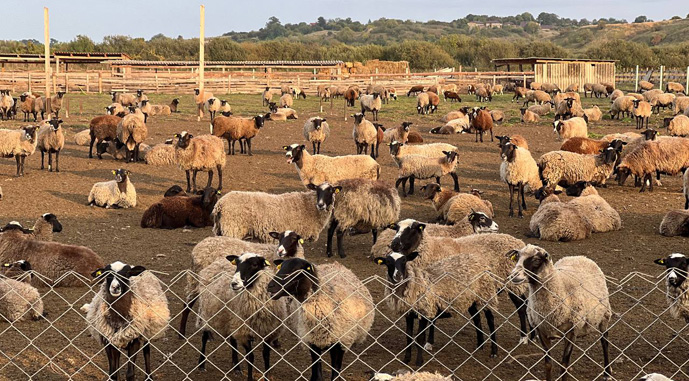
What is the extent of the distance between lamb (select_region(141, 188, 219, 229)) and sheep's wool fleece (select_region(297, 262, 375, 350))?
631cm

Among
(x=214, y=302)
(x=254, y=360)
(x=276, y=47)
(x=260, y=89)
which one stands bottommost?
(x=254, y=360)

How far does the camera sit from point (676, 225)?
11.5 m

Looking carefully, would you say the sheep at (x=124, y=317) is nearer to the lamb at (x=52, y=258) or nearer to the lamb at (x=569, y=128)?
the lamb at (x=52, y=258)

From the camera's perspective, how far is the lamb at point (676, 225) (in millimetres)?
11391

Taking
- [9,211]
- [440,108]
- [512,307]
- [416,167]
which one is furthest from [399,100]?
[512,307]

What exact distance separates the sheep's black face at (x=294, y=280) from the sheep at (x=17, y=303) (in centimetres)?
304

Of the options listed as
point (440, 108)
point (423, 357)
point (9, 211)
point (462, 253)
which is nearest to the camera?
Answer: point (423, 357)

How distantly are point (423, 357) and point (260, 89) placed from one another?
40.1 m

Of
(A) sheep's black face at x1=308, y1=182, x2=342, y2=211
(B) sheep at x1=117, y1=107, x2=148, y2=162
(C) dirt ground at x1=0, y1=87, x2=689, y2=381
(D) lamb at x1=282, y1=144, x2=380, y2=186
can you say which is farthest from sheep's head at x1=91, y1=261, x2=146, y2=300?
(B) sheep at x1=117, y1=107, x2=148, y2=162

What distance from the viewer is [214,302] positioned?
6.45 meters

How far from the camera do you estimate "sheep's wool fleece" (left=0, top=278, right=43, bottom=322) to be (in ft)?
24.8

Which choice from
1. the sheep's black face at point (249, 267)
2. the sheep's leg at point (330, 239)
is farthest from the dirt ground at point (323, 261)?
the sheep's black face at point (249, 267)

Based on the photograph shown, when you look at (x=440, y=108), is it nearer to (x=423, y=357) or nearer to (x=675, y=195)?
(x=675, y=195)

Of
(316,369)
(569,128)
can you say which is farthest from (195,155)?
(569,128)
